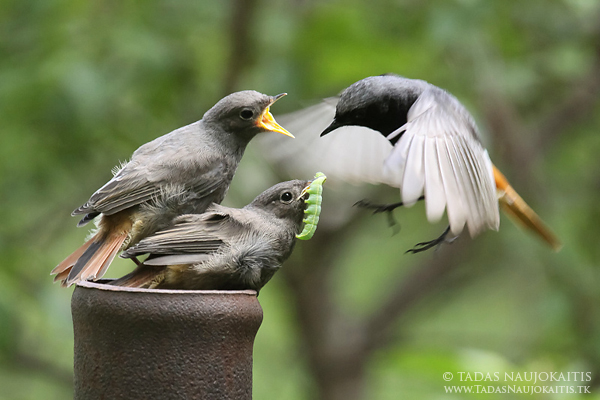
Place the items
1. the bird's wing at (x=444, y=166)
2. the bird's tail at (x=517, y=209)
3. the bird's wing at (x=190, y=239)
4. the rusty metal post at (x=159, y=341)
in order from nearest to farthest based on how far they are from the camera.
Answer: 1. the rusty metal post at (x=159, y=341)
2. the bird's wing at (x=190, y=239)
3. the bird's wing at (x=444, y=166)
4. the bird's tail at (x=517, y=209)

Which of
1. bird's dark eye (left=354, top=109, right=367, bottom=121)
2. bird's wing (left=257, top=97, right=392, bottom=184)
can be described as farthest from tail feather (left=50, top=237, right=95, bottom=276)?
bird's dark eye (left=354, top=109, right=367, bottom=121)

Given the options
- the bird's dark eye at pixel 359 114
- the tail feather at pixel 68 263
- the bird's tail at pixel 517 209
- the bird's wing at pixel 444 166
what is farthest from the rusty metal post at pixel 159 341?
the bird's tail at pixel 517 209

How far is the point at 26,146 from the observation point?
5422mm

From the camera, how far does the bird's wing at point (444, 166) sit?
2.62 metres

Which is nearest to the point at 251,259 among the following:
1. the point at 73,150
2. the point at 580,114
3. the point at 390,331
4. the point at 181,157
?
the point at 181,157

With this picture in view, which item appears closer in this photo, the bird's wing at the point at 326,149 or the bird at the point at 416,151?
the bird at the point at 416,151

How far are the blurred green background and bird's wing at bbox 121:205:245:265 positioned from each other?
59.0 inches

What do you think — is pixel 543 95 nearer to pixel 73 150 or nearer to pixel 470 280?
pixel 470 280

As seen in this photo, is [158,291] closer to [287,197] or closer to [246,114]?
[287,197]

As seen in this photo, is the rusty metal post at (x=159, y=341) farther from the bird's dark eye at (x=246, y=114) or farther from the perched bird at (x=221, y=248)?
the bird's dark eye at (x=246, y=114)

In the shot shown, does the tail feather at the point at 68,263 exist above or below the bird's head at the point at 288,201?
below

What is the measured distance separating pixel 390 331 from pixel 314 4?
11.9 ft

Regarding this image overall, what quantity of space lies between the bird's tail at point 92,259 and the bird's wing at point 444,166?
1088 millimetres

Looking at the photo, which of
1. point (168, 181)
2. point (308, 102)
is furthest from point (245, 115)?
point (308, 102)
